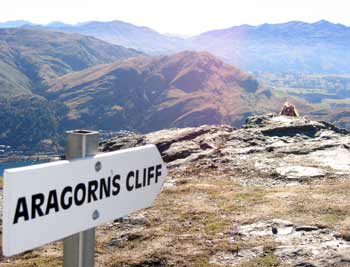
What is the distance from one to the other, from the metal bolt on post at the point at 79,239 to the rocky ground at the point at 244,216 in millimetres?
11820

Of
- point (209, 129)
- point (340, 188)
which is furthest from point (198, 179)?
point (209, 129)

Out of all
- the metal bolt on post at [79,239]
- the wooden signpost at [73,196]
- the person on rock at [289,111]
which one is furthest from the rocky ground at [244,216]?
the person on rock at [289,111]

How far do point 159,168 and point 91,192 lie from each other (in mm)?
1331

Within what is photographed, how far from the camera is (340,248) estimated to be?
15.7 metres

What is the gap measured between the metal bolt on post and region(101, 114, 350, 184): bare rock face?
24601 mm

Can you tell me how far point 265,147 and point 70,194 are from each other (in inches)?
1330

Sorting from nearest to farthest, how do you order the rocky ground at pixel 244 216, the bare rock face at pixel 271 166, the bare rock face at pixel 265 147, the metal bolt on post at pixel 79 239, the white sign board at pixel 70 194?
the white sign board at pixel 70 194 → the metal bolt on post at pixel 79 239 → the bare rock face at pixel 271 166 → the rocky ground at pixel 244 216 → the bare rock face at pixel 265 147

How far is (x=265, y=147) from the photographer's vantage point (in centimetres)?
3709

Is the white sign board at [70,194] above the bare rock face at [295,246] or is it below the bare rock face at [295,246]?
above

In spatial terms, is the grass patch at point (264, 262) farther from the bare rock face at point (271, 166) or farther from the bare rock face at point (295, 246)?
the bare rock face at point (295, 246)

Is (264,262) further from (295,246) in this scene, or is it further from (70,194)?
(70,194)

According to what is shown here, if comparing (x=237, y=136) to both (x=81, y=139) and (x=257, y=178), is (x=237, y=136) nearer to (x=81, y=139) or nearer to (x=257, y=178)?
(x=257, y=178)

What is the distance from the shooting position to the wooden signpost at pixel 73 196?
391 centimetres

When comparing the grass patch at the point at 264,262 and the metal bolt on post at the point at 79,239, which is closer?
the metal bolt on post at the point at 79,239
